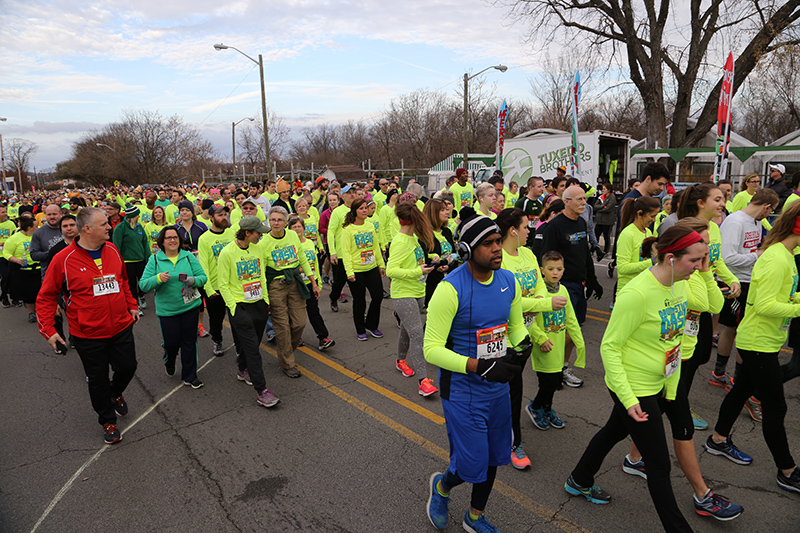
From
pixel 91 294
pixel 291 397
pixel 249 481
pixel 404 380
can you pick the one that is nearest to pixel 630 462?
pixel 404 380

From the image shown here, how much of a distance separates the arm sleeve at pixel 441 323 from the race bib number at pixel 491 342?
7.7 inches

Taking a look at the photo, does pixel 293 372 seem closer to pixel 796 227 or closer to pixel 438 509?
pixel 438 509

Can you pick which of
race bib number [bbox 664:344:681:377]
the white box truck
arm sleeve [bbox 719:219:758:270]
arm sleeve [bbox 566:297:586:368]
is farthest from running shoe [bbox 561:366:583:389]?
the white box truck

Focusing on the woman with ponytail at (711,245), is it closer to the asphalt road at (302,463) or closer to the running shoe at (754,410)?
the running shoe at (754,410)

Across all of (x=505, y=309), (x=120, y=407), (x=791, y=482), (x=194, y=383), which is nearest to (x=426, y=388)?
(x=505, y=309)

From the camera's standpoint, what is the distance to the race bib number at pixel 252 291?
17.5 ft

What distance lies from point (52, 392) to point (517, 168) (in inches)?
751

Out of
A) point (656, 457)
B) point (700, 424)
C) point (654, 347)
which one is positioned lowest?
point (700, 424)

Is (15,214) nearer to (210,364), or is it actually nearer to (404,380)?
(210,364)

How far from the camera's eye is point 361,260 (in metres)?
7.02

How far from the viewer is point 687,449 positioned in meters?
3.11

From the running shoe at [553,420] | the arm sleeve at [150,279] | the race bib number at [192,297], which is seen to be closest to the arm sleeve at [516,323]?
the running shoe at [553,420]

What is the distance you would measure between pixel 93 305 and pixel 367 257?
350 centimetres

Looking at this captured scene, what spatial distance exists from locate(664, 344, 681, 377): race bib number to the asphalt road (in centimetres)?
110
